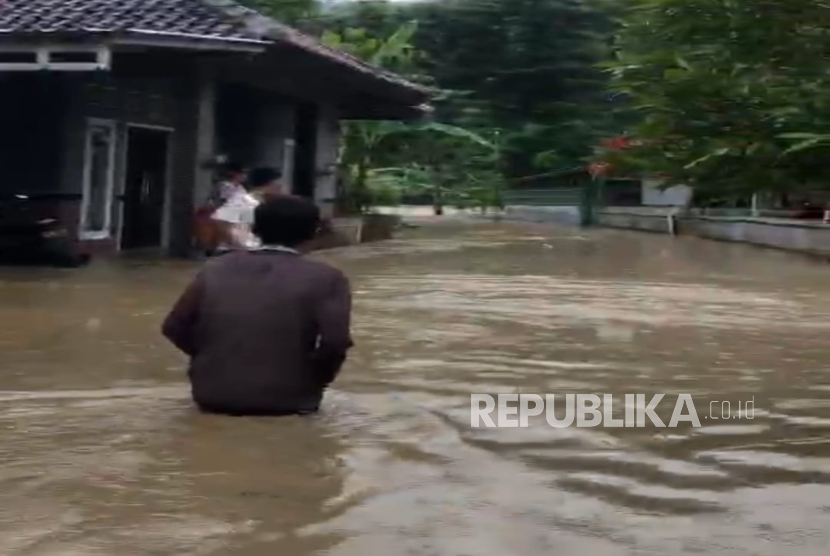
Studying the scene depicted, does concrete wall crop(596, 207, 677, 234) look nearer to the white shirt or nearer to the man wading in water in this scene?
the white shirt

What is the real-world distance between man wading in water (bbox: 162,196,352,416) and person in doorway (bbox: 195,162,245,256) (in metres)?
9.90

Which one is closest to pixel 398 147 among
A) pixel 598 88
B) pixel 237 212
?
pixel 598 88

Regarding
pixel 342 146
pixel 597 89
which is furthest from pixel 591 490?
pixel 597 89

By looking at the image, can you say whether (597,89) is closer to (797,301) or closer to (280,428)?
(797,301)

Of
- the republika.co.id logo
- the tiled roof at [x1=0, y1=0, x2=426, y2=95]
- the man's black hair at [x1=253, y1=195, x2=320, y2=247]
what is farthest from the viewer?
the tiled roof at [x1=0, y1=0, x2=426, y2=95]

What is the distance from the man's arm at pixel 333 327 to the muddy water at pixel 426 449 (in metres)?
0.29

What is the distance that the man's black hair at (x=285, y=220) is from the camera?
5523 mm

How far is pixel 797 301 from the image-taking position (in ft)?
40.3

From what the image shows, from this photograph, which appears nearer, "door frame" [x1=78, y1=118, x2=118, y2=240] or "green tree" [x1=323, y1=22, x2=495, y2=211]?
"door frame" [x1=78, y1=118, x2=118, y2=240]

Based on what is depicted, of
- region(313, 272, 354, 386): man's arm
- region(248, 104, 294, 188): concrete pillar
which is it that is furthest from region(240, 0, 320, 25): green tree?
region(313, 272, 354, 386): man's arm

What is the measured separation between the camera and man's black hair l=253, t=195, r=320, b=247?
5.52 meters

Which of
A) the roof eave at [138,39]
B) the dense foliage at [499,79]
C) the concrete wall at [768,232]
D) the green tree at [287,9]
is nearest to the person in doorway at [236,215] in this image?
the roof eave at [138,39]

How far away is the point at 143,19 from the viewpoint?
45.2ft

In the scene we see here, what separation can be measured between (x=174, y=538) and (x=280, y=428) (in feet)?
4.59
